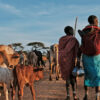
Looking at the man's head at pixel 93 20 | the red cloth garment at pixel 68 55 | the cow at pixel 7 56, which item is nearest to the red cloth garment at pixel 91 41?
the man's head at pixel 93 20

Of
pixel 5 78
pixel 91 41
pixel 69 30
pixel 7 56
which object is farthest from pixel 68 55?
pixel 7 56

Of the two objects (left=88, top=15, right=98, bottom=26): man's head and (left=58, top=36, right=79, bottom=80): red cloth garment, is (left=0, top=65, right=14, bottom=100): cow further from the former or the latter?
(left=88, top=15, right=98, bottom=26): man's head

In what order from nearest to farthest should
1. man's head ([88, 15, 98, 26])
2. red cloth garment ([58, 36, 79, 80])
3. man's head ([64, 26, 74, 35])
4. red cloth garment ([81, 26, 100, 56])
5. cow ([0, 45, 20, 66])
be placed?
red cloth garment ([81, 26, 100, 56]), man's head ([88, 15, 98, 26]), red cloth garment ([58, 36, 79, 80]), man's head ([64, 26, 74, 35]), cow ([0, 45, 20, 66])

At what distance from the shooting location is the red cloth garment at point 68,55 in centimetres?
636

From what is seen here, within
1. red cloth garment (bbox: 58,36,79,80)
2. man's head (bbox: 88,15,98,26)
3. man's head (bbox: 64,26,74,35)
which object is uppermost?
man's head (bbox: 88,15,98,26)

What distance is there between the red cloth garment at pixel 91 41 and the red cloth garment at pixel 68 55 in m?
0.46

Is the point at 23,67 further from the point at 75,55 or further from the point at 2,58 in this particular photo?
the point at 2,58

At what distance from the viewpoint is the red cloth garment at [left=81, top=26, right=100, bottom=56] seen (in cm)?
569

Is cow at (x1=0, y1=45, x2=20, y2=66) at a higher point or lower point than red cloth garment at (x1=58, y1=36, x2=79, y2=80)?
lower

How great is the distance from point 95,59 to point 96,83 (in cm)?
56

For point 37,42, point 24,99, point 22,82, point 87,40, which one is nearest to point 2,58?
point 24,99

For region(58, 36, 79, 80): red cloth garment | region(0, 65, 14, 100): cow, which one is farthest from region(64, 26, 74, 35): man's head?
region(0, 65, 14, 100): cow

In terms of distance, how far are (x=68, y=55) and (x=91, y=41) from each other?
909 millimetres

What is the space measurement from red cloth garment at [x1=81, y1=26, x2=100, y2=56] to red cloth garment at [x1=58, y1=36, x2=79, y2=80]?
1.52ft
